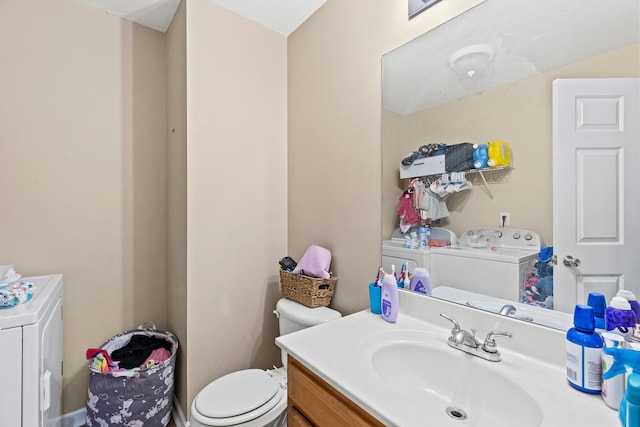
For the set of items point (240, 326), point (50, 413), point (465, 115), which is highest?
point (465, 115)

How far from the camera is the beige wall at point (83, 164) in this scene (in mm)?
1531

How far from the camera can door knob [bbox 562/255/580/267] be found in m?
0.83

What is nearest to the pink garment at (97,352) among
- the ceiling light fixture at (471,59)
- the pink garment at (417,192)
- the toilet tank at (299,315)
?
the toilet tank at (299,315)

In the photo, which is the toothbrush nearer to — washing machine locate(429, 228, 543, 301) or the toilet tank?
washing machine locate(429, 228, 543, 301)

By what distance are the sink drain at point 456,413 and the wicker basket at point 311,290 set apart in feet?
2.59

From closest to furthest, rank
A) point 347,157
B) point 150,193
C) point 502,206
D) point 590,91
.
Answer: point 590,91 → point 502,206 → point 347,157 → point 150,193

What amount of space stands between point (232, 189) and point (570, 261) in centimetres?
155

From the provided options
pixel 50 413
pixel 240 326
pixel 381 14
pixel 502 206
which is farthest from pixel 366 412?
pixel 381 14

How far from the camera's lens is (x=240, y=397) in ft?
4.23

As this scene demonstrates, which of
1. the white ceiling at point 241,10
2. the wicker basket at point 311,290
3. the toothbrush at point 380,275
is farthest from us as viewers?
the white ceiling at point 241,10

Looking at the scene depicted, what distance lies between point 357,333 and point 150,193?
5.31 ft

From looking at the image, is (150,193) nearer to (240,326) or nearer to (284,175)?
(284,175)

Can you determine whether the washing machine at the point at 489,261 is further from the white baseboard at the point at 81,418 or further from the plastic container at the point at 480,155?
the white baseboard at the point at 81,418

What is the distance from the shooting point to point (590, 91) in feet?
2.61
